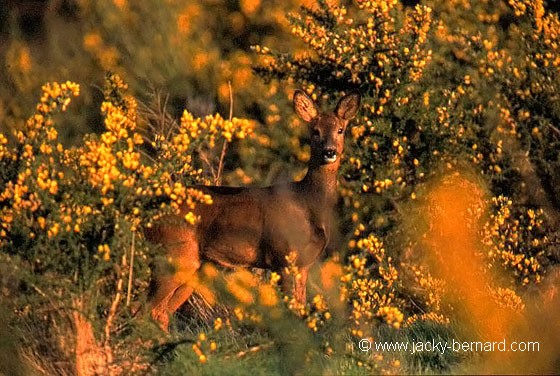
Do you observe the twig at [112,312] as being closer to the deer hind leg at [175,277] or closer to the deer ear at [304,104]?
the deer hind leg at [175,277]

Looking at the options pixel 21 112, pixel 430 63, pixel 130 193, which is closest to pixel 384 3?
pixel 430 63

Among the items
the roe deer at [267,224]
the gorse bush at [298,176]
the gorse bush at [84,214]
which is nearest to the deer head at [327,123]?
the roe deer at [267,224]

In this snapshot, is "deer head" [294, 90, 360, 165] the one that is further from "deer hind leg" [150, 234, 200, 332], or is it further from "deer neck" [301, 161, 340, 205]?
"deer hind leg" [150, 234, 200, 332]

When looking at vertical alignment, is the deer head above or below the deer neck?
above

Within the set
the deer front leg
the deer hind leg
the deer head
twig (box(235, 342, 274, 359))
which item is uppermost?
the deer head

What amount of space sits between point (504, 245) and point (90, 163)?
3942mm

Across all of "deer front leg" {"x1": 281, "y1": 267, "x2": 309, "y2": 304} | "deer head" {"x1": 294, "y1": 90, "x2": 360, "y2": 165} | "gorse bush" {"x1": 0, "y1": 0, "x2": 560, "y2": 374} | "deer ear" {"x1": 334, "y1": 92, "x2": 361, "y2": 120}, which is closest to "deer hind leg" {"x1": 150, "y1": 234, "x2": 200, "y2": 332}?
"gorse bush" {"x1": 0, "y1": 0, "x2": 560, "y2": 374}

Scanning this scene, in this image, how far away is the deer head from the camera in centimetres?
1181

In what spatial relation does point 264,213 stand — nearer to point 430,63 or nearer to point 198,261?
point 198,261

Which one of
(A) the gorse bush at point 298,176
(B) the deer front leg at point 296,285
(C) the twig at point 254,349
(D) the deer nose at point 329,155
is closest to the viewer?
(C) the twig at point 254,349

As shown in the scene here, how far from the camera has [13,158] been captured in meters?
10.4

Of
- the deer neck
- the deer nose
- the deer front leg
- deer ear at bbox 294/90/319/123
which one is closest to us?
the deer front leg

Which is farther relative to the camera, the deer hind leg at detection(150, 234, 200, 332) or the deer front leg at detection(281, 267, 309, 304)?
the deer hind leg at detection(150, 234, 200, 332)

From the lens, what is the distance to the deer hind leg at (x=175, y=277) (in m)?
11.8
